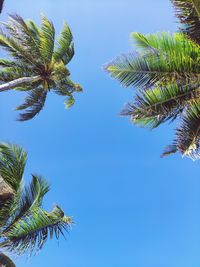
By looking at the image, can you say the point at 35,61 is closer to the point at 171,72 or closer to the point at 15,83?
the point at 15,83

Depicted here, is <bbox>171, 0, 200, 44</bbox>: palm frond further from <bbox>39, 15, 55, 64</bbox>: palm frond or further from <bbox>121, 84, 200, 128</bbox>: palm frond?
<bbox>39, 15, 55, 64</bbox>: palm frond

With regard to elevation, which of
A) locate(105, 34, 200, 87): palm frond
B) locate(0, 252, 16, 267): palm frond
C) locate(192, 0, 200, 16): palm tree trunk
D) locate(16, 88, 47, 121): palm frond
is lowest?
locate(0, 252, 16, 267): palm frond

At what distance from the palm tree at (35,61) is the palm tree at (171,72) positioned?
8359mm

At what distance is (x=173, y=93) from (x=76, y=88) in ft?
40.0

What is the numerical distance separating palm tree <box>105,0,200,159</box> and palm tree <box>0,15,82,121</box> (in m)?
8.36

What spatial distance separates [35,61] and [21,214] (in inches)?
361

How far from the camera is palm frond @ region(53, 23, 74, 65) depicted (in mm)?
19938

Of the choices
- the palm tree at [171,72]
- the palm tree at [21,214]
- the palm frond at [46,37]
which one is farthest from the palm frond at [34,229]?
the palm frond at [46,37]

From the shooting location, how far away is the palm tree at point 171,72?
9367mm

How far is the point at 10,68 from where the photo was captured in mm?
19891

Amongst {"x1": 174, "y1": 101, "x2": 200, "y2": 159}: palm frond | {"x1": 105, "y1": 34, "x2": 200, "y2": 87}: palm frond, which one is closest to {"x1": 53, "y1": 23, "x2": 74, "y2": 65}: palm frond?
{"x1": 105, "y1": 34, "x2": 200, "y2": 87}: palm frond

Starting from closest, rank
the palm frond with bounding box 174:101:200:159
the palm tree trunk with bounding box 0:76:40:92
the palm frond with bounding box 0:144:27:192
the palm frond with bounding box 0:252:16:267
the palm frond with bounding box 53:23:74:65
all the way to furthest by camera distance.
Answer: the palm frond with bounding box 174:101:200:159 → the palm frond with bounding box 0:252:16:267 → the palm frond with bounding box 0:144:27:192 → the palm tree trunk with bounding box 0:76:40:92 → the palm frond with bounding box 53:23:74:65

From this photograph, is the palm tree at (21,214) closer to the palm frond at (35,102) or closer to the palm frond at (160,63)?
the palm frond at (160,63)

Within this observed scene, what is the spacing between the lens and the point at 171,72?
9484 millimetres
